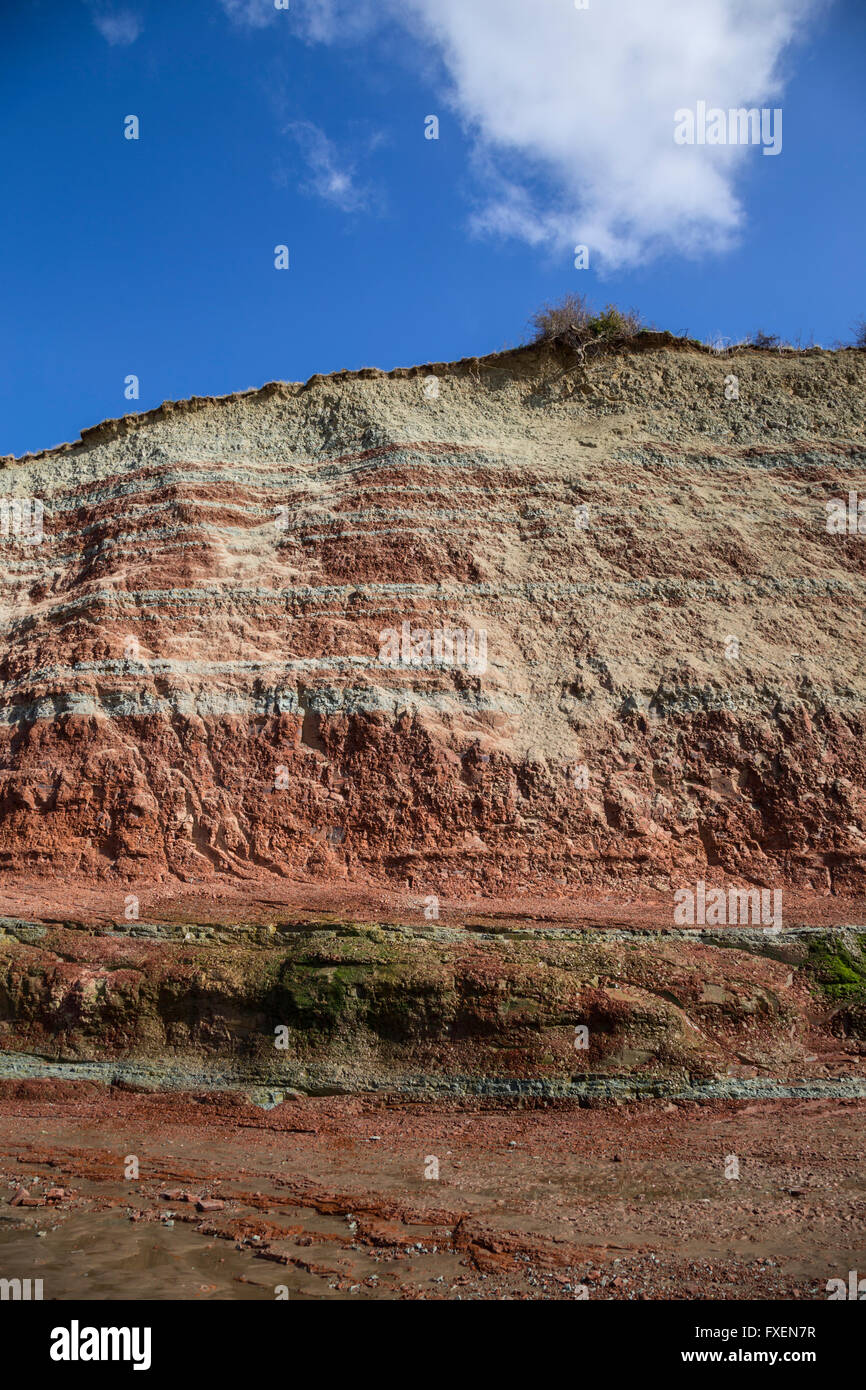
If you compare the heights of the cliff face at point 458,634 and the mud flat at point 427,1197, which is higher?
the cliff face at point 458,634

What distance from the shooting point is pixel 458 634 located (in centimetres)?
1504

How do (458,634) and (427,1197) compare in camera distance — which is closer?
(427,1197)

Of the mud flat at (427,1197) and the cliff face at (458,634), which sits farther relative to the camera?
the cliff face at (458,634)

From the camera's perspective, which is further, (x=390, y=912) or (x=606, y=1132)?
(x=390, y=912)

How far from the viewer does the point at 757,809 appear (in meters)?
13.2

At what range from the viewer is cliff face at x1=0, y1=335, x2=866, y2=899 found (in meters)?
13.1

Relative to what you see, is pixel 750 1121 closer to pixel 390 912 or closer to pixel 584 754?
pixel 390 912

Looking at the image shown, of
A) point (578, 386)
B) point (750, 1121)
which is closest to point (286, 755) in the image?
point (750, 1121)

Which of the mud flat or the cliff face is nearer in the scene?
the mud flat

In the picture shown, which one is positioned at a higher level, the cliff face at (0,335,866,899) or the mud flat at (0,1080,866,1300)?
the cliff face at (0,335,866,899)

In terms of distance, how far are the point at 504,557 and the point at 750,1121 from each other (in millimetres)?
9651

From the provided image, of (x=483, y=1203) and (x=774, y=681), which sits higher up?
(x=774, y=681)

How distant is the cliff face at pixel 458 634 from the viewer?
1312 cm

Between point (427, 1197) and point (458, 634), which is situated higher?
point (458, 634)
